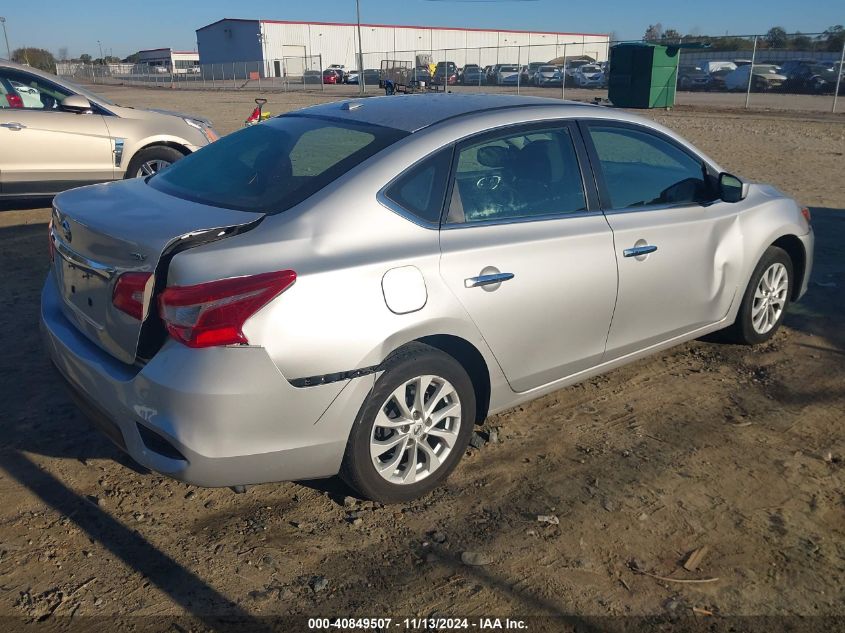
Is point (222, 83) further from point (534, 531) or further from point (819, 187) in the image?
point (534, 531)

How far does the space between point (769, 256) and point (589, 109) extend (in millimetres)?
1761

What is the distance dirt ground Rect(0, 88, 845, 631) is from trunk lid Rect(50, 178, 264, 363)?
0.80 metres

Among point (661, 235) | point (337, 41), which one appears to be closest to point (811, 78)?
point (661, 235)

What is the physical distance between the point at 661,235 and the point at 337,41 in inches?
3305

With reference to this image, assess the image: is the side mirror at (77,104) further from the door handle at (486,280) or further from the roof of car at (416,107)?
the door handle at (486,280)

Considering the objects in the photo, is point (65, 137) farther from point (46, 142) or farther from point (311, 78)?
point (311, 78)

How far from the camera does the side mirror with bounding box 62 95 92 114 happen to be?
8328mm

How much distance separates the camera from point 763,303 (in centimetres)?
513

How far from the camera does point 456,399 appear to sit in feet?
11.3

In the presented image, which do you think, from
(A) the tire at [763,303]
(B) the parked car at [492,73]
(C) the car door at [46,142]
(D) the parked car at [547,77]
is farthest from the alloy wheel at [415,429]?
(B) the parked car at [492,73]

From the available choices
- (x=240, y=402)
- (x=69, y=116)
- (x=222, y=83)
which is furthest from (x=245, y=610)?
(x=222, y=83)

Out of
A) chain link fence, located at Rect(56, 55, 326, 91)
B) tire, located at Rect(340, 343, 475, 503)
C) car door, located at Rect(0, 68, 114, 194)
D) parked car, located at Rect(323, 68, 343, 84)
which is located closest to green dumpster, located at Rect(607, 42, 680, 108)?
car door, located at Rect(0, 68, 114, 194)

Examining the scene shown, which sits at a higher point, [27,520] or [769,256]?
[769,256]

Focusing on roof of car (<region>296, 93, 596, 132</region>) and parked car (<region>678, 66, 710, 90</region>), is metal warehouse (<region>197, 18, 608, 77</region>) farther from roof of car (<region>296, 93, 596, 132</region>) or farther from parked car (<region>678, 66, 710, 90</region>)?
roof of car (<region>296, 93, 596, 132</region>)
